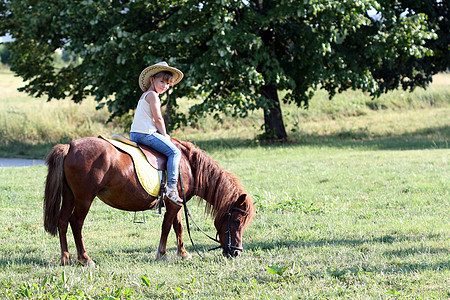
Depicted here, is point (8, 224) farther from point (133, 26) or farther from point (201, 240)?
point (133, 26)

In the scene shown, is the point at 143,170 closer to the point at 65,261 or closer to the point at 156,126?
the point at 156,126

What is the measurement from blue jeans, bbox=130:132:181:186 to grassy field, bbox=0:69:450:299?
3.25 feet

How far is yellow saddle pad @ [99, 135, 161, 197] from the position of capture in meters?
5.58

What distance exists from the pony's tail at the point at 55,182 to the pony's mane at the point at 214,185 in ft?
4.87

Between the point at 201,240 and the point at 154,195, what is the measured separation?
4.57 feet

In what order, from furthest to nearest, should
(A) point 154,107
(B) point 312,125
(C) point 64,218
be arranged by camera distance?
1. (B) point 312,125
2. (A) point 154,107
3. (C) point 64,218

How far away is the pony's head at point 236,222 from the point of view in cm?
585

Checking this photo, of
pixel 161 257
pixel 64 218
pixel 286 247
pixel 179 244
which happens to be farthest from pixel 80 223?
pixel 286 247

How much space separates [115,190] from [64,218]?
2.05 ft

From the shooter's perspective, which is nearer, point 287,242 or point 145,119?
point 145,119

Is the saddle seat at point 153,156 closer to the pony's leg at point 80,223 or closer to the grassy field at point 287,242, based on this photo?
the pony's leg at point 80,223

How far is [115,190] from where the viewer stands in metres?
5.53

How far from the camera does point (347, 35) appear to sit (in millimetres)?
18094

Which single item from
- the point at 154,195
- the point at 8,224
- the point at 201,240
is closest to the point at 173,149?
the point at 154,195
